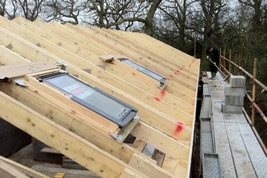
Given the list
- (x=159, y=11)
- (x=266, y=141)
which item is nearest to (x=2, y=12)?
(x=159, y=11)

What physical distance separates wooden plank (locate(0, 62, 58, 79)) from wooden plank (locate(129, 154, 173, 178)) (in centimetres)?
125

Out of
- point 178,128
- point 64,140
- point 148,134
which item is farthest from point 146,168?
point 178,128

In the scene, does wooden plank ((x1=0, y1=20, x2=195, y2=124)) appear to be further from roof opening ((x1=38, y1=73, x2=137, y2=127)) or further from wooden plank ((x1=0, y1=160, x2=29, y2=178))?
wooden plank ((x1=0, y1=160, x2=29, y2=178))

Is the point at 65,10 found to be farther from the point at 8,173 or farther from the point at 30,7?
the point at 8,173

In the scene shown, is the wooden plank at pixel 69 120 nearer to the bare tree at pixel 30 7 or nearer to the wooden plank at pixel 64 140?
the wooden plank at pixel 64 140

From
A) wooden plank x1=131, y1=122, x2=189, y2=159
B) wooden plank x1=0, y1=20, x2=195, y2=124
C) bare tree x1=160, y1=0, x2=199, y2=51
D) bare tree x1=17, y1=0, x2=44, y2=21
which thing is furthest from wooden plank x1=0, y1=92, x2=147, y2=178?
bare tree x1=17, y1=0, x2=44, y2=21

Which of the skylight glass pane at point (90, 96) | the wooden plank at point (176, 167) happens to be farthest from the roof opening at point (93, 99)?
the wooden plank at point (176, 167)

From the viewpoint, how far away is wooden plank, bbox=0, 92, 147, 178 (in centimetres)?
196

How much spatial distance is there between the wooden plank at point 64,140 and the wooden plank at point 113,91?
106cm

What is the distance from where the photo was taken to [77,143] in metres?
1.97

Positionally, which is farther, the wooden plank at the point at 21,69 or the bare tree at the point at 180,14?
the bare tree at the point at 180,14

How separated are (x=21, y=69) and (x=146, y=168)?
4.90ft

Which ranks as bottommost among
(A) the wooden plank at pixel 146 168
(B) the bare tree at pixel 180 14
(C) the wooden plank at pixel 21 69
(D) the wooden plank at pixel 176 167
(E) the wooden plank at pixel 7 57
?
(D) the wooden plank at pixel 176 167

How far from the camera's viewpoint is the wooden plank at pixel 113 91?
2.95 metres
